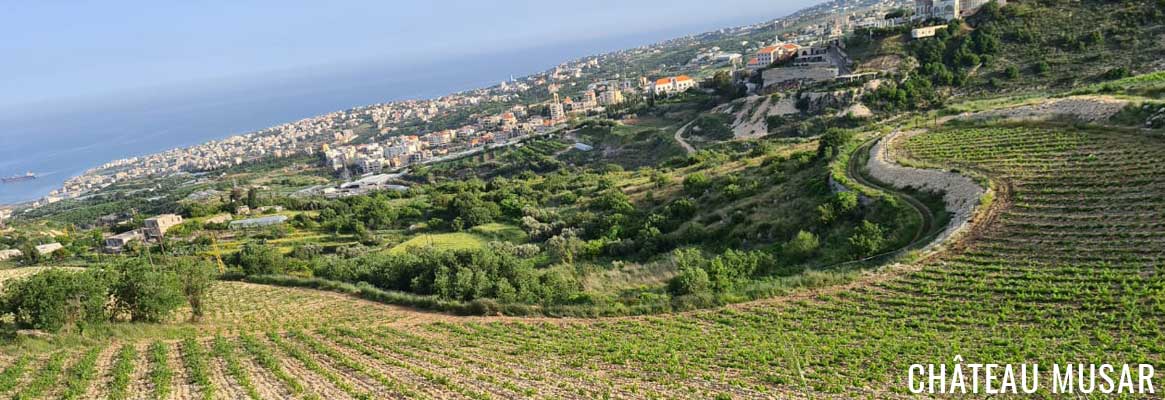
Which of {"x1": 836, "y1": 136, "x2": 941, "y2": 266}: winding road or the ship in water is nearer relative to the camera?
{"x1": 836, "y1": 136, "x2": 941, "y2": 266}: winding road

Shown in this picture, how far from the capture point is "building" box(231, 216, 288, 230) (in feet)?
167

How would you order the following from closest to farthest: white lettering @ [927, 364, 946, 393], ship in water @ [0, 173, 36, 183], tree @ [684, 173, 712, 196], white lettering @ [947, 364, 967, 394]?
white lettering @ [947, 364, 967, 394] → white lettering @ [927, 364, 946, 393] → tree @ [684, 173, 712, 196] → ship in water @ [0, 173, 36, 183]

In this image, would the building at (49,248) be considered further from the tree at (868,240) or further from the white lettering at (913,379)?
the white lettering at (913,379)

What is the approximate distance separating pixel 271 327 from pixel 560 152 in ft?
196

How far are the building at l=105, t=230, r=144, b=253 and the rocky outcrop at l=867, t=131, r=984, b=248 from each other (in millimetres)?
54876

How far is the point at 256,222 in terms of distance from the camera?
171 feet

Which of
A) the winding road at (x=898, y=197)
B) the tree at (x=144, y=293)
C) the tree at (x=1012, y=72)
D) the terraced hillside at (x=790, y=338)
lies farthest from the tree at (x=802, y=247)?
the tree at (x=1012, y=72)

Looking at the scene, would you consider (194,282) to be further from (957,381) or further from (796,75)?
(796,75)

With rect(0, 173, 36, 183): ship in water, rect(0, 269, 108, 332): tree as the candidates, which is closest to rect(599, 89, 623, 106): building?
rect(0, 269, 108, 332): tree

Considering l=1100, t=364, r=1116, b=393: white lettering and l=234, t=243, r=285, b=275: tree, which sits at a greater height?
l=1100, t=364, r=1116, b=393: white lettering

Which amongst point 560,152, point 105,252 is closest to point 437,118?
point 560,152

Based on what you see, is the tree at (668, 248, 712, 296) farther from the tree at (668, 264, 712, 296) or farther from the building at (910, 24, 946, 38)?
the building at (910, 24, 946, 38)

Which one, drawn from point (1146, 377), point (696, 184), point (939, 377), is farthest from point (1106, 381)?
point (696, 184)

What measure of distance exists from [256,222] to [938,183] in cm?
4925
